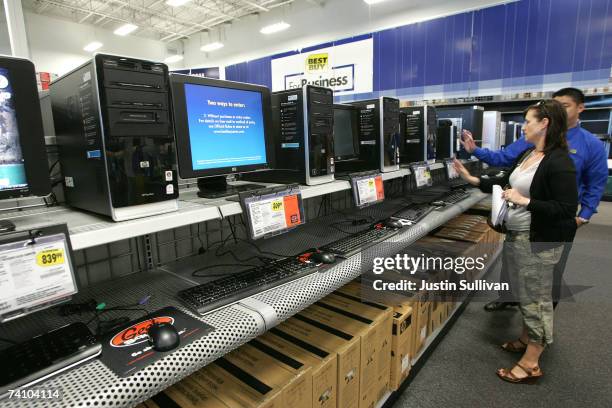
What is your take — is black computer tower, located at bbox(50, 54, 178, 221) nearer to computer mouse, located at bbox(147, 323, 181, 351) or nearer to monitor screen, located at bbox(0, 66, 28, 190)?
monitor screen, located at bbox(0, 66, 28, 190)

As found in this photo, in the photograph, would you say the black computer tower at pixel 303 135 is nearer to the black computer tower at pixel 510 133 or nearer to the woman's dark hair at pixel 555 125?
the woman's dark hair at pixel 555 125

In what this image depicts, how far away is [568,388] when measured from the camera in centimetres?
180

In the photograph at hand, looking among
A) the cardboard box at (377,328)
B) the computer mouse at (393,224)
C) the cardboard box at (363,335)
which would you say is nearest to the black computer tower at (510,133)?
the computer mouse at (393,224)

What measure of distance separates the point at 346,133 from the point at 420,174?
0.65 metres

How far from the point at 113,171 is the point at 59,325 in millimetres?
434

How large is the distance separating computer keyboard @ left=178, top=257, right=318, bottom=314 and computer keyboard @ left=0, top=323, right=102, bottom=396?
0.86ft

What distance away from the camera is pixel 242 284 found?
1081mm

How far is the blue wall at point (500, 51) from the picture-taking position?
15.5 feet

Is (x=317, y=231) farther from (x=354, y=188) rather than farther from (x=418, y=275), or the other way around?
(x=418, y=275)

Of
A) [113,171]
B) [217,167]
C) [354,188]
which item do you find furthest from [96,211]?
[354,188]

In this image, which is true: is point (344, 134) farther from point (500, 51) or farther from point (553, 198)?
point (500, 51)

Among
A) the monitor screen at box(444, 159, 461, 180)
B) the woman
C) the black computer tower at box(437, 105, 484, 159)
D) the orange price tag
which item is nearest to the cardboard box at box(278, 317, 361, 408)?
the orange price tag

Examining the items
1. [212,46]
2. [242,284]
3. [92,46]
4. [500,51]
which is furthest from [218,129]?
[92,46]

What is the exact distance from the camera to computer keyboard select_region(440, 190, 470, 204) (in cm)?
247
